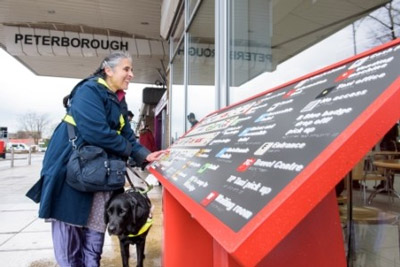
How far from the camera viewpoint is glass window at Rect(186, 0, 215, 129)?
4750 mm

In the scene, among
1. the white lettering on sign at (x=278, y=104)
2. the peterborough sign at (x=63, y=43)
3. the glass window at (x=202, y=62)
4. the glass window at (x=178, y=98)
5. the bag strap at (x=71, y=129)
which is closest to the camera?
the white lettering on sign at (x=278, y=104)

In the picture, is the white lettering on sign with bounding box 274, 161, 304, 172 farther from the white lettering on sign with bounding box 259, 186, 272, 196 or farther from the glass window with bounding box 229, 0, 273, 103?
the glass window with bounding box 229, 0, 273, 103

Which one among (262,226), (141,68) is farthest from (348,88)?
(141,68)

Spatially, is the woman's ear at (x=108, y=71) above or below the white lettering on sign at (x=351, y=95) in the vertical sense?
above

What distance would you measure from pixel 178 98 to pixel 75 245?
18.4 ft

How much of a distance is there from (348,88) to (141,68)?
1468cm

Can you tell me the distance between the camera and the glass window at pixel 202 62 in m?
4.75

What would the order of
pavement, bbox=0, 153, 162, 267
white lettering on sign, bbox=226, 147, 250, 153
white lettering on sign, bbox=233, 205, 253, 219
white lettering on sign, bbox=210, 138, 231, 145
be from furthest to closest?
1. pavement, bbox=0, 153, 162, 267
2. white lettering on sign, bbox=210, 138, 231, 145
3. white lettering on sign, bbox=226, 147, 250, 153
4. white lettering on sign, bbox=233, 205, 253, 219

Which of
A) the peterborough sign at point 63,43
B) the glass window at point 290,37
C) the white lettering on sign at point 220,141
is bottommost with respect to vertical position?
the white lettering on sign at point 220,141

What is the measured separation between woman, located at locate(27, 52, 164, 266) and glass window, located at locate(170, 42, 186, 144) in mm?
4299

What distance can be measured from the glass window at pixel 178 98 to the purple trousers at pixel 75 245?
436cm

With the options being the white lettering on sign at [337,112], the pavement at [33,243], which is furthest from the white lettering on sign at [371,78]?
the pavement at [33,243]

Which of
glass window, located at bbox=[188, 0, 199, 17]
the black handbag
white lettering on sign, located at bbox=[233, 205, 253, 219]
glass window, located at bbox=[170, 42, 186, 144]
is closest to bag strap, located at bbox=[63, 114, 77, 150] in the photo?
the black handbag

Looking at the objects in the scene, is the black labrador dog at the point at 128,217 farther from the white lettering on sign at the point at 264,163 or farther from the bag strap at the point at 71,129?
the white lettering on sign at the point at 264,163
